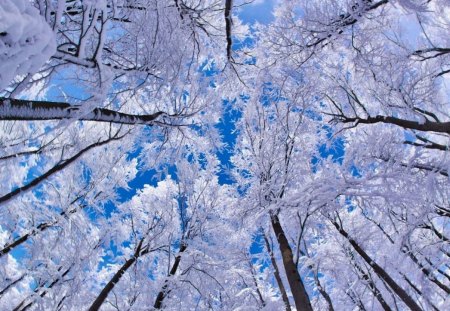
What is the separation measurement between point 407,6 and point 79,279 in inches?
253

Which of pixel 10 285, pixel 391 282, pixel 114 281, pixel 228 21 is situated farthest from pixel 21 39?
pixel 391 282

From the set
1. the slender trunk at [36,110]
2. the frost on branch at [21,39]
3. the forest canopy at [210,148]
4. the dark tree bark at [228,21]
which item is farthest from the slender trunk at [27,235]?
the frost on branch at [21,39]

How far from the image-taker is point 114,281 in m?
5.82

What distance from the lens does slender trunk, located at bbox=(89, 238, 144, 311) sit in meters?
5.28

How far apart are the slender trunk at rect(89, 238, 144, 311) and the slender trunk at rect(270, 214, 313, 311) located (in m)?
3.00

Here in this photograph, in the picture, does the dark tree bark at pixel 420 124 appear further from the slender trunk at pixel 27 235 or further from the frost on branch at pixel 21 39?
the slender trunk at pixel 27 235

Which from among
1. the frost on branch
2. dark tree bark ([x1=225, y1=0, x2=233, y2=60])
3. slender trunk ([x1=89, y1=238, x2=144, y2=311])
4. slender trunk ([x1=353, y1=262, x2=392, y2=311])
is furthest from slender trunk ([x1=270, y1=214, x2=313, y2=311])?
the frost on branch

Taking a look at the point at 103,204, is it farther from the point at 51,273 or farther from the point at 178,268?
the point at 178,268

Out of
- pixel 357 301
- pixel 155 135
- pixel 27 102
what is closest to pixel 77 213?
pixel 155 135

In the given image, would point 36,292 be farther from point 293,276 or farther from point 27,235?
point 293,276

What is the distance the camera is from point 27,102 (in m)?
1.83

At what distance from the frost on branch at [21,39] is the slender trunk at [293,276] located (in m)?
4.24

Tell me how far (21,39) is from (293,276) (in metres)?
4.48

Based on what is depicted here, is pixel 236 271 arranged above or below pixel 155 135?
below
